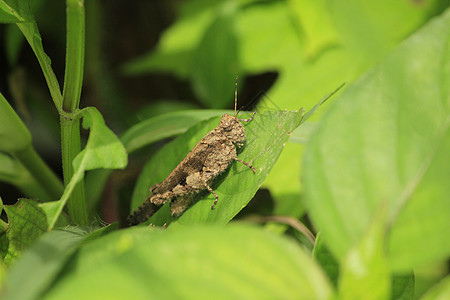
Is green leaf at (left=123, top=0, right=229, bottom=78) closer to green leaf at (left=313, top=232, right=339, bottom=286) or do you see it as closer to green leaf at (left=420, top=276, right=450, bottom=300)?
green leaf at (left=313, top=232, right=339, bottom=286)

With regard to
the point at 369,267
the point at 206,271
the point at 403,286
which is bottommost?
the point at 403,286

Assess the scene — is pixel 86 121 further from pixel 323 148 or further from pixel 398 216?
pixel 398 216

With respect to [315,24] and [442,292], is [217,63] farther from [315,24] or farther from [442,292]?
[442,292]

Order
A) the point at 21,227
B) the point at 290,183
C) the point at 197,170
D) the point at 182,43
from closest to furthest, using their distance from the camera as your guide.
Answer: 1. the point at 21,227
2. the point at 197,170
3. the point at 290,183
4. the point at 182,43

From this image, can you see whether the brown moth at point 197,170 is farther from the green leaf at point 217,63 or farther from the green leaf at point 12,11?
the green leaf at point 217,63

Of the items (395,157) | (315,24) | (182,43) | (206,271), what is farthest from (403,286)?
(182,43)

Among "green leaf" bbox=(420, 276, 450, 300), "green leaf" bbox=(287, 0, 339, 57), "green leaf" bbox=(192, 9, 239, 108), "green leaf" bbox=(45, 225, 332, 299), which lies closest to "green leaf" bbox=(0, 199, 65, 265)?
"green leaf" bbox=(45, 225, 332, 299)
